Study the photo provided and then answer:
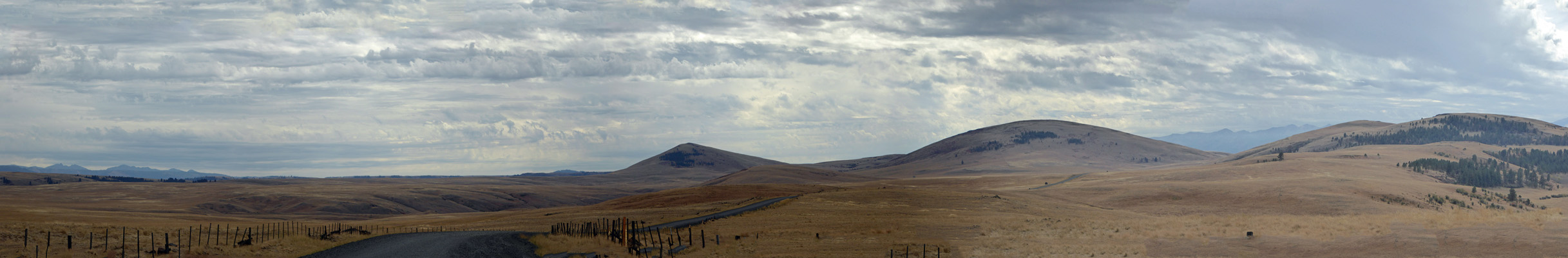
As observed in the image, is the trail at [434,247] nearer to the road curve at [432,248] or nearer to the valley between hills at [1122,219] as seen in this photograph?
the road curve at [432,248]

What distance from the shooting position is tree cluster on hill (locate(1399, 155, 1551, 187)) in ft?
535

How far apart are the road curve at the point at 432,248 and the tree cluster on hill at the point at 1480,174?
17694 cm

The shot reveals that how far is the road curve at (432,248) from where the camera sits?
35062 mm

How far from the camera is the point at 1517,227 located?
3469 cm

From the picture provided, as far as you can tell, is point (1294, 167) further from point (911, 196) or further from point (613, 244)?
point (613, 244)

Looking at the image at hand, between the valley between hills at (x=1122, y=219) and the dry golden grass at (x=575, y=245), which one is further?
the dry golden grass at (x=575, y=245)

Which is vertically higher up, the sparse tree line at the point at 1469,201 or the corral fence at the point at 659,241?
the corral fence at the point at 659,241

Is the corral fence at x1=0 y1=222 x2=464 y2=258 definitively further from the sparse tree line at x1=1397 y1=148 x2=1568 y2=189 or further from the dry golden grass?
the sparse tree line at x1=1397 y1=148 x2=1568 y2=189

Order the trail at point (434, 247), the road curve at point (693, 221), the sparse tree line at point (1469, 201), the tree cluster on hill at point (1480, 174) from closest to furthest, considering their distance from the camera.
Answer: the trail at point (434, 247) < the road curve at point (693, 221) < the sparse tree line at point (1469, 201) < the tree cluster on hill at point (1480, 174)

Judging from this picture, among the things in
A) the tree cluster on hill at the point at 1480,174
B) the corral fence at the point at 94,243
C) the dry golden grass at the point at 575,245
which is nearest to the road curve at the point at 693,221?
the dry golden grass at the point at 575,245

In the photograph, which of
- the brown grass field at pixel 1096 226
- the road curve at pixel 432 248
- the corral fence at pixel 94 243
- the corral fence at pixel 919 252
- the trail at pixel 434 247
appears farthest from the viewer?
the corral fence at pixel 919 252

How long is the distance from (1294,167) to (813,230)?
13498 cm

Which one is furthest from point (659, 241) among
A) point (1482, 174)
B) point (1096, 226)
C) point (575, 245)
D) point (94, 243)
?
point (1482, 174)

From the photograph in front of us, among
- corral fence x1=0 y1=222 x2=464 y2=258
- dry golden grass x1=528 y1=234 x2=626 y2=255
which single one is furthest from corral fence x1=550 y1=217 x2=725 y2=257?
corral fence x1=0 y1=222 x2=464 y2=258
